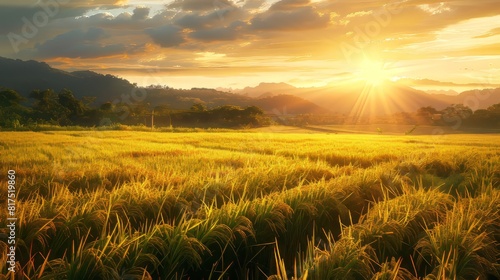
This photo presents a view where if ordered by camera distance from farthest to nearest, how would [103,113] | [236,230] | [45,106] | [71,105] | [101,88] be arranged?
[101,88], [103,113], [71,105], [45,106], [236,230]

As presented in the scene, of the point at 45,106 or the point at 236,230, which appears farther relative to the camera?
the point at 45,106

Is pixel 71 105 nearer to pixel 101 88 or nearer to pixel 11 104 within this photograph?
pixel 11 104

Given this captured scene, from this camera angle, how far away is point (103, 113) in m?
56.2

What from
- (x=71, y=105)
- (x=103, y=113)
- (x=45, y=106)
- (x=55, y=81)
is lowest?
(x=103, y=113)

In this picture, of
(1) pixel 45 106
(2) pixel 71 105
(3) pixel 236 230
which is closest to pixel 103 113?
(2) pixel 71 105

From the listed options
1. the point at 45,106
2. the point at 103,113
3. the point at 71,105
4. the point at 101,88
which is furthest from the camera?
the point at 101,88

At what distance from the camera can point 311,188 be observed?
22.6 feet

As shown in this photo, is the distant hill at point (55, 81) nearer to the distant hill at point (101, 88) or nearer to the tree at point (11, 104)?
the distant hill at point (101, 88)

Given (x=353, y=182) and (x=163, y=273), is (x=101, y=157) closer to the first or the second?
(x=353, y=182)

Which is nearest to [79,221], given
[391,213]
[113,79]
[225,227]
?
[225,227]

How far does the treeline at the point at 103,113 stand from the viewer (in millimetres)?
50906

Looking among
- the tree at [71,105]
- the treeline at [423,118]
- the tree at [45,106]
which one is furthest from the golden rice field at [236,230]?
the tree at [71,105]

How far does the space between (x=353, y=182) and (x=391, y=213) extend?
7.25 ft

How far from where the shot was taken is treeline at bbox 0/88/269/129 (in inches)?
2004
